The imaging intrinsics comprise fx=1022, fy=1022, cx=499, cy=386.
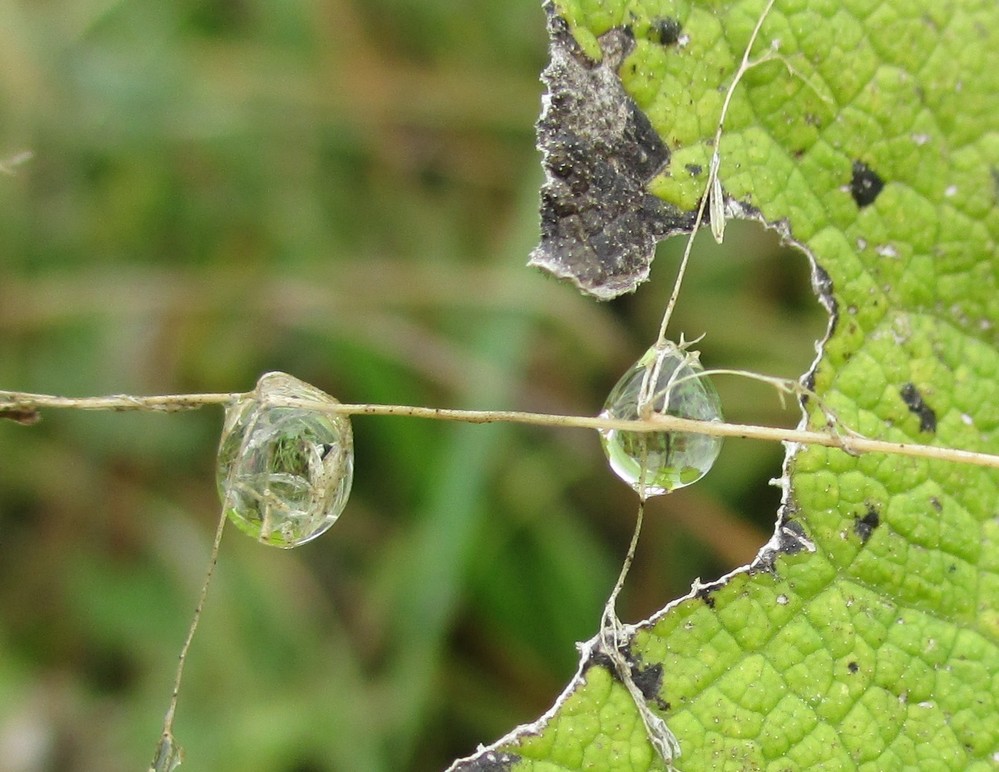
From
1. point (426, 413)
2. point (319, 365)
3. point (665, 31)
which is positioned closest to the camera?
point (426, 413)

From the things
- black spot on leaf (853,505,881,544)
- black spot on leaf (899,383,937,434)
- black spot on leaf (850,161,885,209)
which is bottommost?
black spot on leaf (853,505,881,544)

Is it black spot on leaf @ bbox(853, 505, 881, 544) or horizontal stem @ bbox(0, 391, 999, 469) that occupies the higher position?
horizontal stem @ bbox(0, 391, 999, 469)

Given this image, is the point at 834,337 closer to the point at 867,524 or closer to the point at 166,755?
the point at 867,524

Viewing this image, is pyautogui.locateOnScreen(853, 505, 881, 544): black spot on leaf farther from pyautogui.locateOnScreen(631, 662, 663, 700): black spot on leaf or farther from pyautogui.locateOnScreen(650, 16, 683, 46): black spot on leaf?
pyautogui.locateOnScreen(650, 16, 683, 46): black spot on leaf

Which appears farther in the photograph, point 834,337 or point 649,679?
point 834,337

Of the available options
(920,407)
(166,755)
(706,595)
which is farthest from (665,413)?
(166,755)

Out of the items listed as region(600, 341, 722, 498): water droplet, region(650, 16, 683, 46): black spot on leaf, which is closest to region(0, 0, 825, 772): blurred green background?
region(600, 341, 722, 498): water droplet
